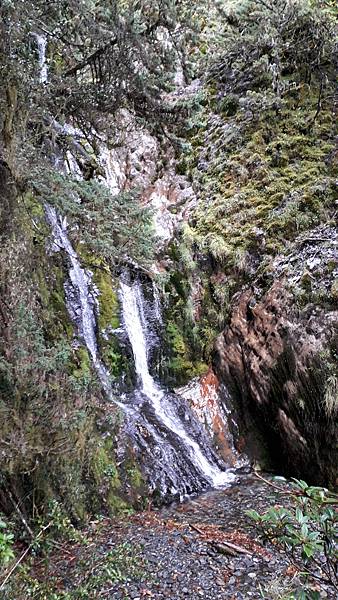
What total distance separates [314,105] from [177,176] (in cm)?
363

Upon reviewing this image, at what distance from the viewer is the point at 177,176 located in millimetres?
11117

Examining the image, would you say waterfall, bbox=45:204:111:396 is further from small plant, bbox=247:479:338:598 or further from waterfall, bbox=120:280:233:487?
small plant, bbox=247:479:338:598

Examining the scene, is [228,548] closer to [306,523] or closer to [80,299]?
[306,523]

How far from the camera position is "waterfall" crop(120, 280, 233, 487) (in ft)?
22.6

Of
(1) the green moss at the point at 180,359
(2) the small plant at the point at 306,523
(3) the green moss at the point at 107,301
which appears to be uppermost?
(3) the green moss at the point at 107,301

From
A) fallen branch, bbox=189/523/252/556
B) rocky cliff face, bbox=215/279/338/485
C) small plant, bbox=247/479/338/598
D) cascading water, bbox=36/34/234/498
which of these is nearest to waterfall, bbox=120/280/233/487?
cascading water, bbox=36/34/234/498

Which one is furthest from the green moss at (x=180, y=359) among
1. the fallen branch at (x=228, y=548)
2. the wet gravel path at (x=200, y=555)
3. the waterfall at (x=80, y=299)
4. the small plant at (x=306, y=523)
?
the small plant at (x=306, y=523)

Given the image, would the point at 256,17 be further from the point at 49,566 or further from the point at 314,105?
the point at 49,566

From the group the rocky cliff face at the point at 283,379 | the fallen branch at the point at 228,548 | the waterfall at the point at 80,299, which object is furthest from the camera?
the waterfall at the point at 80,299

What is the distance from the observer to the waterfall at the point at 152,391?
22.6 feet

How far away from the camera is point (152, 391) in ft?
26.2

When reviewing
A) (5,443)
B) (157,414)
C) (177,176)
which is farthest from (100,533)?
(177,176)

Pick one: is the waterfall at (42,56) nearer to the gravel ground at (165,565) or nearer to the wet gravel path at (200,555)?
the gravel ground at (165,565)

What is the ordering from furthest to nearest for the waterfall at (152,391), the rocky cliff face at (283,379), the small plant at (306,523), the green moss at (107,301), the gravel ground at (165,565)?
the green moss at (107,301) < the waterfall at (152,391) < the rocky cliff face at (283,379) < the gravel ground at (165,565) < the small plant at (306,523)
